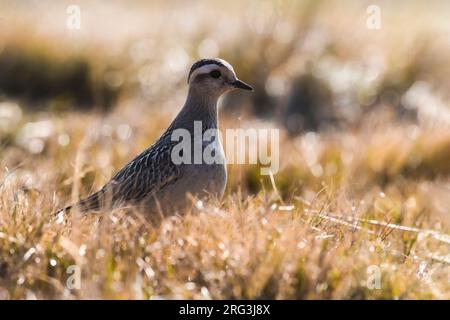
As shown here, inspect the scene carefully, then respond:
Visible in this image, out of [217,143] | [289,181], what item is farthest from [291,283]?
[289,181]

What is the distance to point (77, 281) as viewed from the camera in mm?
4543

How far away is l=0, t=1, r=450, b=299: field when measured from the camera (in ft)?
15.2

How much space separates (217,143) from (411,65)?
8.64 metres

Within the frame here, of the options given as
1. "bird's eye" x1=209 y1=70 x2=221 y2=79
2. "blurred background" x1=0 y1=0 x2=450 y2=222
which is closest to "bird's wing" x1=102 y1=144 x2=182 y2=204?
"bird's eye" x1=209 y1=70 x2=221 y2=79

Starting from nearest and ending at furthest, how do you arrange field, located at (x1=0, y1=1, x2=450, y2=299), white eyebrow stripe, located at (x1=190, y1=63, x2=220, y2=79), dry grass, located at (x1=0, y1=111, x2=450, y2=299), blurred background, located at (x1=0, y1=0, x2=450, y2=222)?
dry grass, located at (x1=0, y1=111, x2=450, y2=299)
field, located at (x1=0, y1=1, x2=450, y2=299)
white eyebrow stripe, located at (x1=190, y1=63, x2=220, y2=79)
blurred background, located at (x1=0, y1=0, x2=450, y2=222)

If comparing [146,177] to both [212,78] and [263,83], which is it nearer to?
[212,78]

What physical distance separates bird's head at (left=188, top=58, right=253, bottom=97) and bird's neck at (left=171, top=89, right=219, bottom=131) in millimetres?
41

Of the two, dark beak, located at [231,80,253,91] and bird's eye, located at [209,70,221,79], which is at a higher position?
bird's eye, located at [209,70,221,79]

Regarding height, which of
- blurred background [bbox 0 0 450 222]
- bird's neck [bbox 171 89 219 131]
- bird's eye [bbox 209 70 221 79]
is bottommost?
blurred background [bbox 0 0 450 222]

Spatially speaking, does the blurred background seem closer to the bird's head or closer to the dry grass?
the bird's head

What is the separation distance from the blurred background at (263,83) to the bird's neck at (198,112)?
3.15 m
